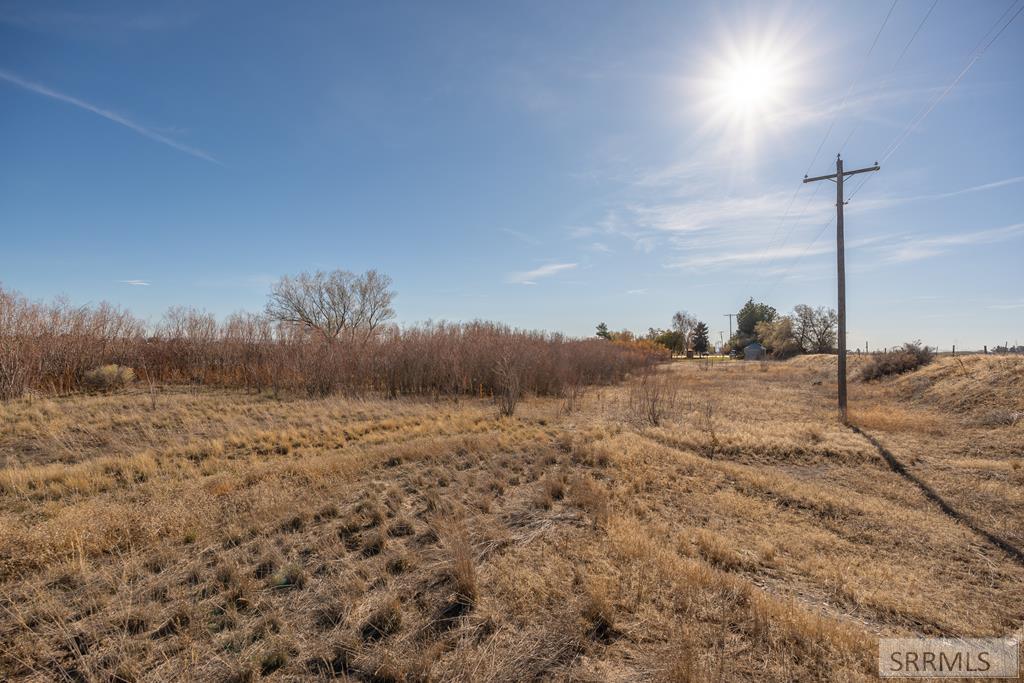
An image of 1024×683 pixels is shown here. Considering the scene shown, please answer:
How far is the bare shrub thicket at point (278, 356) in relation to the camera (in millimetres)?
16484

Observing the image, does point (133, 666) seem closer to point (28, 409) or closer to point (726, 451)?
point (726, 451)

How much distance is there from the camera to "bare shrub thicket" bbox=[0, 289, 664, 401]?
54.1ft

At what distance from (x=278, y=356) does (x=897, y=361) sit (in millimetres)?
32766

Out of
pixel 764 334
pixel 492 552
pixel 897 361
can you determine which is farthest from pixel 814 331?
pixel 492 552

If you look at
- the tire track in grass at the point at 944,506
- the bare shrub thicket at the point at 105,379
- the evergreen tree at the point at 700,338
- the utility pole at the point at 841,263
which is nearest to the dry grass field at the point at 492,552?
the tire track in grass at the point at 944,506

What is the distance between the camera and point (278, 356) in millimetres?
21375

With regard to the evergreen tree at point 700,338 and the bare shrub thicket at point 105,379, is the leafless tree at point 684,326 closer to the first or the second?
the evergreen tree at point 700,338

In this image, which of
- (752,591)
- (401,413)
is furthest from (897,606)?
(401,413)

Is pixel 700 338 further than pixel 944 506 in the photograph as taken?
Yes

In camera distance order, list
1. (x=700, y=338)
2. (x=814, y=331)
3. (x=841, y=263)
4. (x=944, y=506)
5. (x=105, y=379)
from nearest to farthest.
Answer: (x=944, y=506)
(x=841, y=263)
(x=105, y=379)
(x=814, y=331)
(x=700, y=338)

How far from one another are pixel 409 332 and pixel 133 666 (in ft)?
69.0

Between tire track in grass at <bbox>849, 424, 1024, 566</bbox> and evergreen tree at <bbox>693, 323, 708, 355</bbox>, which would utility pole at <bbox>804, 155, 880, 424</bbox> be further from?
evergreen tree at <bbox>693, 323, 708, 355</bbox>

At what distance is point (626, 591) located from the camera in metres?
3.86

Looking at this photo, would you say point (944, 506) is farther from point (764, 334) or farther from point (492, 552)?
point (764, 334)
